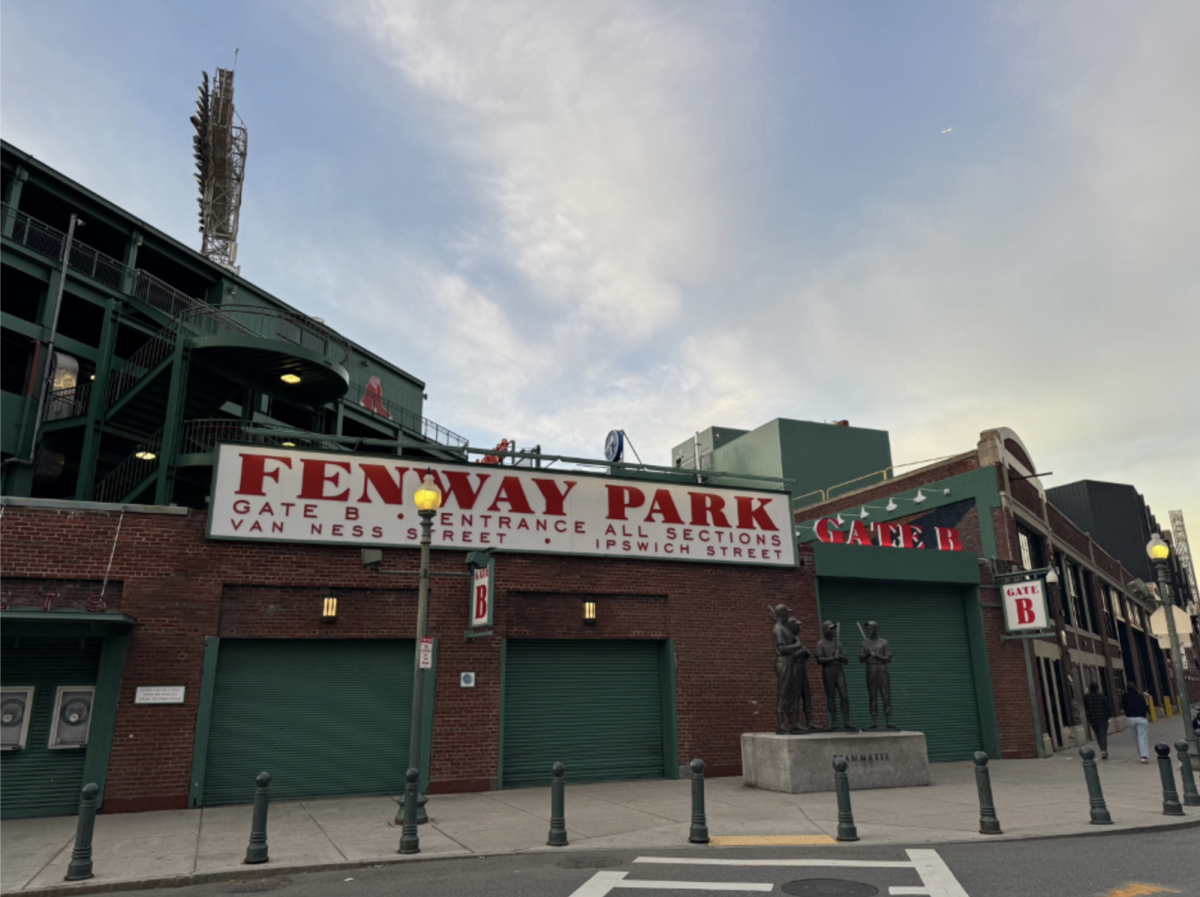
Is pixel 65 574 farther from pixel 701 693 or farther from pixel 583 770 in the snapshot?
pixel 701 693

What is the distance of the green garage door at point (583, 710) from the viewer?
627 inches

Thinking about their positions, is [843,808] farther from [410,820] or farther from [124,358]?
[124,358]

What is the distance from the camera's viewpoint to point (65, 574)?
43.9 feet

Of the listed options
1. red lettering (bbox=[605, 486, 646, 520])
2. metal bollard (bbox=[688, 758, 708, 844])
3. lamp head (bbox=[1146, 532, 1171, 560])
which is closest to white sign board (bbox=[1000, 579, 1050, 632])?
lamp head (bbox=[1146, 532, 1171, 560])

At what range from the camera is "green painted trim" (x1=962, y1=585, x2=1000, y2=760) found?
66.7 feet

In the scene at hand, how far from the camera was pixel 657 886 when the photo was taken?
7855mm

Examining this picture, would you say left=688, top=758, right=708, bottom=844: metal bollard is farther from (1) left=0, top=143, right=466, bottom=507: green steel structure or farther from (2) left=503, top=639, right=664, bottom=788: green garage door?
(1) left=0, top=143, right=466, bottom=507: green steel structure

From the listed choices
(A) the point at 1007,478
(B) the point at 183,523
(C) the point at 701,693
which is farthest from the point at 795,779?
(A) the point at 1007,478

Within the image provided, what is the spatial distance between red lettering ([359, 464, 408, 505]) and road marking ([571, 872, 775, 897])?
30.4 ft

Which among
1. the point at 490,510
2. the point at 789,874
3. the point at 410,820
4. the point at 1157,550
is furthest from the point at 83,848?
the point at 1157,550

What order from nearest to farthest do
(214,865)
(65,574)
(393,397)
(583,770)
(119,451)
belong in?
(214,865)
(65,574)
(583,770)
(119,451)
(393,397)

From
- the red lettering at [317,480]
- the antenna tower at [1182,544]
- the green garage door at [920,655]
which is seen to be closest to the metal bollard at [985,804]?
the green garage door at [920,655]

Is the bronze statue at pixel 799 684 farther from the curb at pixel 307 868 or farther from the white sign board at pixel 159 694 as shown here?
the white sign board at pixel 159 694

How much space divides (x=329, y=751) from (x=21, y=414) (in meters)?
18.7
